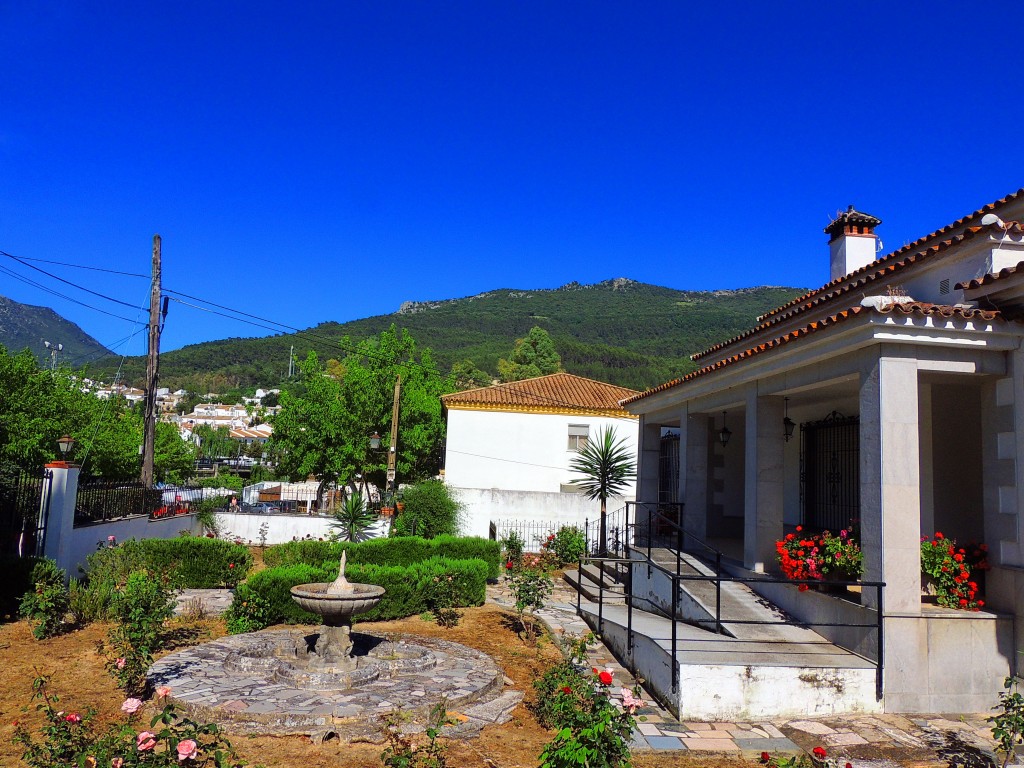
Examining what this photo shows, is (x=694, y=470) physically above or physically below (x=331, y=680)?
above

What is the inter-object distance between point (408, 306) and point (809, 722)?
146934 millimetres

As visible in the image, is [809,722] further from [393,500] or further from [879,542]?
[393,500]

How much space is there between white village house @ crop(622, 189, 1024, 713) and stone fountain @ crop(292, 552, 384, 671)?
5.80 meters

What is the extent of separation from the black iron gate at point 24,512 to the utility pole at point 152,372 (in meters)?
4.99

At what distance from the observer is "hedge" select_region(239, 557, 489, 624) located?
1171cm

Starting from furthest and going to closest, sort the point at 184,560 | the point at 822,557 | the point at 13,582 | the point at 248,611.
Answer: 1. the point at 184,560
2. the point at 13,582
3. the point at 248,611
4. the point at 822,557

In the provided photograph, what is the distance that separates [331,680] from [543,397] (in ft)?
67.6

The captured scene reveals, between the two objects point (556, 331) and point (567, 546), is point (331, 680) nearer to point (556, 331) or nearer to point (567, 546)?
point (567, 546)

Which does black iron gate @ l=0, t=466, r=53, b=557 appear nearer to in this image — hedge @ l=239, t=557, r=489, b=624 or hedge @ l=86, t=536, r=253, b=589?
hedge @ l=86, t=536, r=253, b=589

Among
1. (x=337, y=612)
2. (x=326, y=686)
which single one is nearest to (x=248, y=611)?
(x=337, y=612)

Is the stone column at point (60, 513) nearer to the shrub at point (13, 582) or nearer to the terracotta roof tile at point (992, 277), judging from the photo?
the shrub at point (13, 582)

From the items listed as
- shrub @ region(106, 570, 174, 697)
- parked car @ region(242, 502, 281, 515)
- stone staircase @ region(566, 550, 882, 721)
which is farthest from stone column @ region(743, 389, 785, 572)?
parked car @ region(242, 502, 281, 515)

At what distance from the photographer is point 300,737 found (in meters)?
6.61

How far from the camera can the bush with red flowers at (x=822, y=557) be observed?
8422mm
